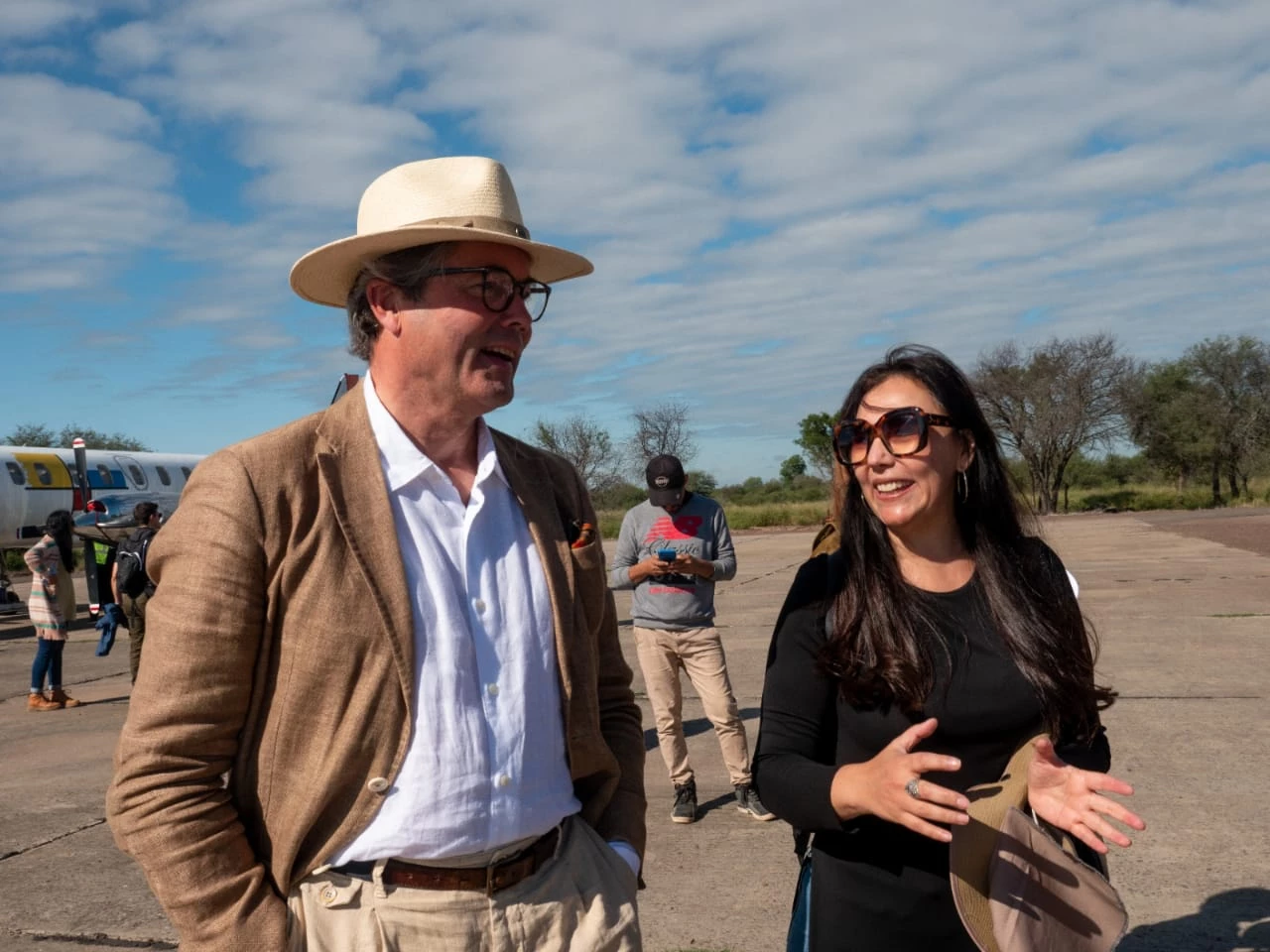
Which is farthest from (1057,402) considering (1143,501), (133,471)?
(133,471)

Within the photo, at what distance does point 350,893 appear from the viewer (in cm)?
205

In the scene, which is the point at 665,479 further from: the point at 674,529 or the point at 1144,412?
the point at 1144,412

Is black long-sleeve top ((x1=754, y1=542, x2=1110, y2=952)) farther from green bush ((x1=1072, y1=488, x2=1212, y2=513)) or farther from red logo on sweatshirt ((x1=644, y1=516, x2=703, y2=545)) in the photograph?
green bush ((x1=1072, y1=488, x2=1212, y2=513))

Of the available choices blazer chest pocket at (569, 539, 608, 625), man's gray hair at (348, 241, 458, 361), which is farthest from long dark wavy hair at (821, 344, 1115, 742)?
man's gray hair at (348, 241, 458, 361)

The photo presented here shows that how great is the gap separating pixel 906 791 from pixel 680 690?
457 cm

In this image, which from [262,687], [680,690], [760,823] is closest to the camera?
[262,687]

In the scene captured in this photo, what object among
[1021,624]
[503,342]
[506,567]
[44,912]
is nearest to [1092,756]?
[1021,624]

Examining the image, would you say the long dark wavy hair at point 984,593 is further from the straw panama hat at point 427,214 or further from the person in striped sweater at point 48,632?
the person in striped sweater at point 48,632

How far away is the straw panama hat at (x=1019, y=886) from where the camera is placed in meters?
2.30

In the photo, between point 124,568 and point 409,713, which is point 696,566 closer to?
point 409,713

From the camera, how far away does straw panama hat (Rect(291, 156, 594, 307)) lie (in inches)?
92.5

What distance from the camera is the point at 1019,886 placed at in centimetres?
234

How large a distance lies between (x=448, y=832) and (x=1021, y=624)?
1368 millimetres

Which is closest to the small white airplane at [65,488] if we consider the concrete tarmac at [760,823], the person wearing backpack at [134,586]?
the person wearing backpack at [134,586]
